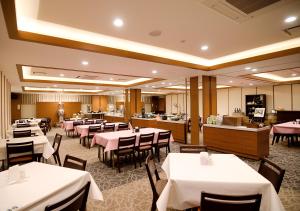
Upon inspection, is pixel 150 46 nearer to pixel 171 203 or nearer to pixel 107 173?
pixel 107 173

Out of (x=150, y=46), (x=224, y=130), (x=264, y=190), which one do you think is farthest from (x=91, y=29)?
(x=224, y=130)

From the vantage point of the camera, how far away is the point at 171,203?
75.5 inches

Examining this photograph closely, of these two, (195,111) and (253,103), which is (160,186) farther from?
(253,103)

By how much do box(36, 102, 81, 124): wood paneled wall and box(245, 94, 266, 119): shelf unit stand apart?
13.5 m

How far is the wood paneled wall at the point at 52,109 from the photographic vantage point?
1421cm

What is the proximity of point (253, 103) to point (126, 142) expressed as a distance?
9567 mm

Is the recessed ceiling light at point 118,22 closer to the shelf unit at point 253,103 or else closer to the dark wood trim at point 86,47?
the dark wood trim at point 86,47

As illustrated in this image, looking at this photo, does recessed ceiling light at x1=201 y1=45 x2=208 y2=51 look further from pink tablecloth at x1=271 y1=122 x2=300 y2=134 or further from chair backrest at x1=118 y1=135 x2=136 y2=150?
pink tablecloth at x1=271 y1=122 x2=300 y2=134

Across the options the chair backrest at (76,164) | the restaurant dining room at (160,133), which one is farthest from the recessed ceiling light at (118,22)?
the chair backrest at (76,164)

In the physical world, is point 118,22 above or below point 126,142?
above

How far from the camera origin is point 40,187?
1780mm

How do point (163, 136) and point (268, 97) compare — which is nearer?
point (163, 136)

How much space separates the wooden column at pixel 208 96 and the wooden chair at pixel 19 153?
17.8ft

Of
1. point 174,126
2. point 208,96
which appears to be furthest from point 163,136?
point 208,96
